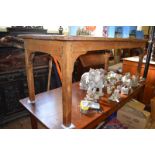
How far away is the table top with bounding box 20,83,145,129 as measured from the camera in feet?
3.53

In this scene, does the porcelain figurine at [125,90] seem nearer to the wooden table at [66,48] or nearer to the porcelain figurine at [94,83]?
the porcelain figurine at [94,83]

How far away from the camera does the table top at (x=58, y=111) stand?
3.53 feet

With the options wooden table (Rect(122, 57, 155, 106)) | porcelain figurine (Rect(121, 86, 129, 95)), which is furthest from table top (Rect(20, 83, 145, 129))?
wooden table (Rect(122, 57, 155, 106))

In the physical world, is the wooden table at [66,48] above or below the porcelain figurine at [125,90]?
above

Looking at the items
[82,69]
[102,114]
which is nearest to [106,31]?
[82,69]

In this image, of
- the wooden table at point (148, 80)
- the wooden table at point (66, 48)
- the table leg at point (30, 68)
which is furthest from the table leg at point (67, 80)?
the wooden table at point (148, 80)

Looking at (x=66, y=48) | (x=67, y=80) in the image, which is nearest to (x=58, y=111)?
(x=67, y=80)

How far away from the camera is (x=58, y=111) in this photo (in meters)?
1.21

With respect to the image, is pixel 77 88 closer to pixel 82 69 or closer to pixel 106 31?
pixel 82 69

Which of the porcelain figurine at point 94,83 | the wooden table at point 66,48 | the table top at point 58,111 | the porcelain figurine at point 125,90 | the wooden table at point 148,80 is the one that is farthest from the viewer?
the wooden table at point 148,80

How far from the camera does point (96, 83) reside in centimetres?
156

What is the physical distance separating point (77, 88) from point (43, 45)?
84 cm

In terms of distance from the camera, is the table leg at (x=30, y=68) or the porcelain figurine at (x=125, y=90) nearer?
the table leg at (x=30, y=68)

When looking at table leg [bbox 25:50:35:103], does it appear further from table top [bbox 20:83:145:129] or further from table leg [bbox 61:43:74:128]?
table leg [bbox 61:43:74:128]
